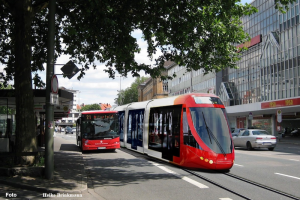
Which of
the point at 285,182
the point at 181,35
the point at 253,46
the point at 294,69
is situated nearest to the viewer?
the point at 285,182

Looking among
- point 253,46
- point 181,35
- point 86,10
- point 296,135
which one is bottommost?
point 296,135

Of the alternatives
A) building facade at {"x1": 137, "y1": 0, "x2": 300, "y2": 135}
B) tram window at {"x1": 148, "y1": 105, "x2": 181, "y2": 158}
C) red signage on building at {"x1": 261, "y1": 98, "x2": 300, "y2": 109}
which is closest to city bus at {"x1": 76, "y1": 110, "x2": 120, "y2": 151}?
tram window at {"x1": 148, "y1": 105, "x2": 181, "y2": 158}

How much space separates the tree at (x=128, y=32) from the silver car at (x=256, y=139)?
12.0 meters

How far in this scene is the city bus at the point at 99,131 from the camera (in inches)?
867

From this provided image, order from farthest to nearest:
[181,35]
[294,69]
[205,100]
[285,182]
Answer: [294,69]
[205,100]
[181,35]
[285,182]

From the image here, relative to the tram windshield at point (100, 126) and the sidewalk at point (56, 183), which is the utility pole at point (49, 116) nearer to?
the sidewalk at point (56, 183)

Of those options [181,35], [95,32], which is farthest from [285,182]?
[95,32]

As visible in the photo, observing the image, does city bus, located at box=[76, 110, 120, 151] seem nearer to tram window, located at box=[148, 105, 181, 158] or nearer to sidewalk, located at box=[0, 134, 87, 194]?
tram window, located at box=[148, 105, 181, 158]

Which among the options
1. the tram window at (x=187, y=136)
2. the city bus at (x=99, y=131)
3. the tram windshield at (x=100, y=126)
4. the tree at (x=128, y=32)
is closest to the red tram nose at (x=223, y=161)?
the tram window at (x=187, y=136)

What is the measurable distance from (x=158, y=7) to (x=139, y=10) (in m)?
0.82

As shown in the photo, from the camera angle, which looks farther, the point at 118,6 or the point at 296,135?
the point at 296,135

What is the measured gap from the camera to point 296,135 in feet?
186

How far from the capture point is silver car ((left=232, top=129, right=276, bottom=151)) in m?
25.4

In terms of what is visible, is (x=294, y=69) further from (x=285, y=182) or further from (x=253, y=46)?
(x=285, y=182)
